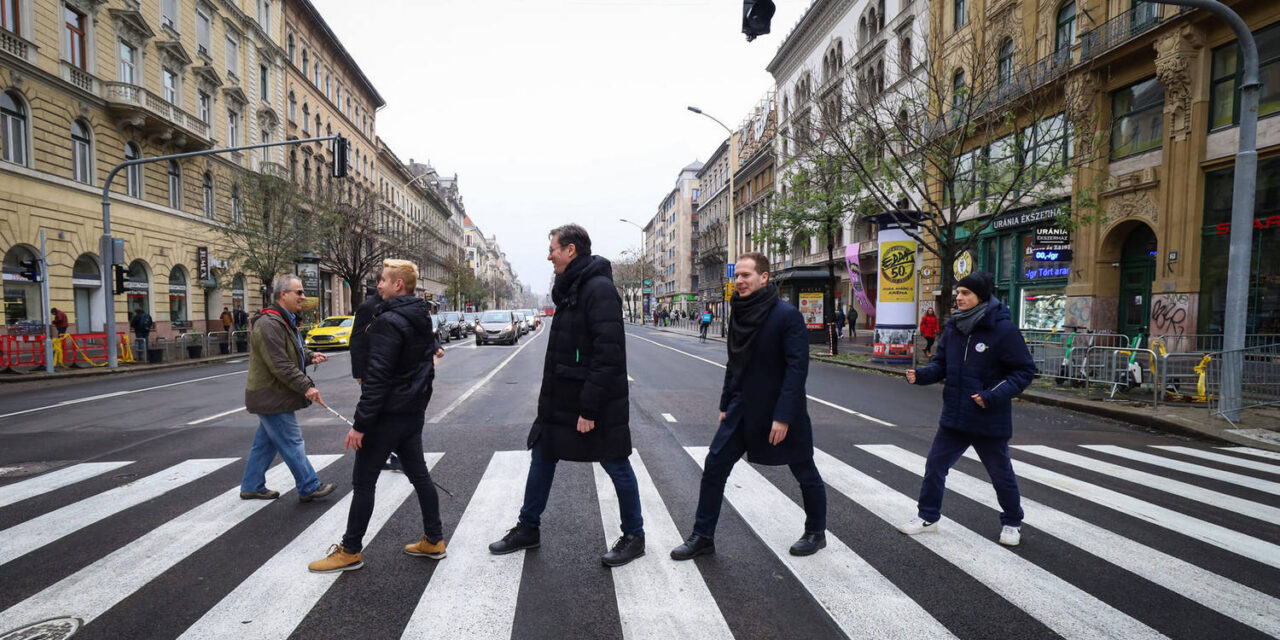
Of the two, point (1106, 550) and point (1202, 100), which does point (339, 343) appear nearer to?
point (1106, 550)

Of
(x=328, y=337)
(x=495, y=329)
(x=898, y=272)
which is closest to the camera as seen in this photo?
(x=898, y=272)

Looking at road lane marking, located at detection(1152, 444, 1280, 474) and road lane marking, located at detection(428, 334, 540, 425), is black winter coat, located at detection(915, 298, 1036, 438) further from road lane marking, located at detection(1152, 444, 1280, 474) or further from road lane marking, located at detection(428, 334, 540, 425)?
road lane marking, located at detection(428, 334, 540, 425)

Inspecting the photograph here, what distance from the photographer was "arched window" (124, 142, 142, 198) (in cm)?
2253

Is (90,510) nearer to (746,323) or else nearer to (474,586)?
(474,586)

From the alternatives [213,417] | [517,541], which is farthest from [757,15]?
[213,417]

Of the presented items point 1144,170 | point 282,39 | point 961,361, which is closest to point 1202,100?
point 1144,170

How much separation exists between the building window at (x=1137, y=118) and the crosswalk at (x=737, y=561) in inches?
580

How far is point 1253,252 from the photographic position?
13500 mm

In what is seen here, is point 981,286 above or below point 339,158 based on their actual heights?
below

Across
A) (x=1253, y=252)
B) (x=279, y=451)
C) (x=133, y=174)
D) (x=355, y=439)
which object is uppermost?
(x=133, y=174)

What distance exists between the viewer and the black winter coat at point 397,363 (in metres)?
3.41

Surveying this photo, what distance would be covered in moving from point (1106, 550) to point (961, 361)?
1.42 metres

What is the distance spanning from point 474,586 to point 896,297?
16238 mm

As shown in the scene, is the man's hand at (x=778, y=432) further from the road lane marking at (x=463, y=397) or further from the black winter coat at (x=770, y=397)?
the road lane marking at (x=463, y=397)
